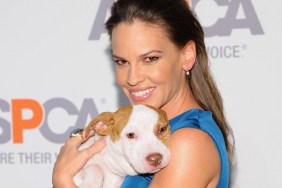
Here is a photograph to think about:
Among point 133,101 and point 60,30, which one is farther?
point 60,30

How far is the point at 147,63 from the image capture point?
1778 millimetres

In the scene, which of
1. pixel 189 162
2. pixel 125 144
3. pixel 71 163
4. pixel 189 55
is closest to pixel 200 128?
pixel 189 162

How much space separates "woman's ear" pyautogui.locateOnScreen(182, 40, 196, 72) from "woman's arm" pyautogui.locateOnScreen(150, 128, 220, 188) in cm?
33

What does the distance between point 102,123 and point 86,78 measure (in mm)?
1196

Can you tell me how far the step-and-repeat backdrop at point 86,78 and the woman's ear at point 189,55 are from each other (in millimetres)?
820

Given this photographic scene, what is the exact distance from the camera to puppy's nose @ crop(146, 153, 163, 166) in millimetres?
1580

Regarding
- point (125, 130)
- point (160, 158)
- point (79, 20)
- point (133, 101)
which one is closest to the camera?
point (160, 158)

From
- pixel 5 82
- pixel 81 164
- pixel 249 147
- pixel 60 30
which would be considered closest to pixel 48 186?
pixel 5 82

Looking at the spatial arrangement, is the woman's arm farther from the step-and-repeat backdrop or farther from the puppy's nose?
the step-and-repeat backdrop

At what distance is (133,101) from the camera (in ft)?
6.25

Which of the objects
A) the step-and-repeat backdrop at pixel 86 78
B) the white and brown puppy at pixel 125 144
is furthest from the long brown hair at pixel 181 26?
the step-and-repeat backdrop at pixel 86 78

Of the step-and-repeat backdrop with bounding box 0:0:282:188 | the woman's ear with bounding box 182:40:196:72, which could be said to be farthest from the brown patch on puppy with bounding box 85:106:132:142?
the step-and-repeat backdrop with bounding box 0:0:282:188

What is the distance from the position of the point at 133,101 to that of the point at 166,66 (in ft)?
0.64

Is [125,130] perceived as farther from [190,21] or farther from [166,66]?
[190,21]
